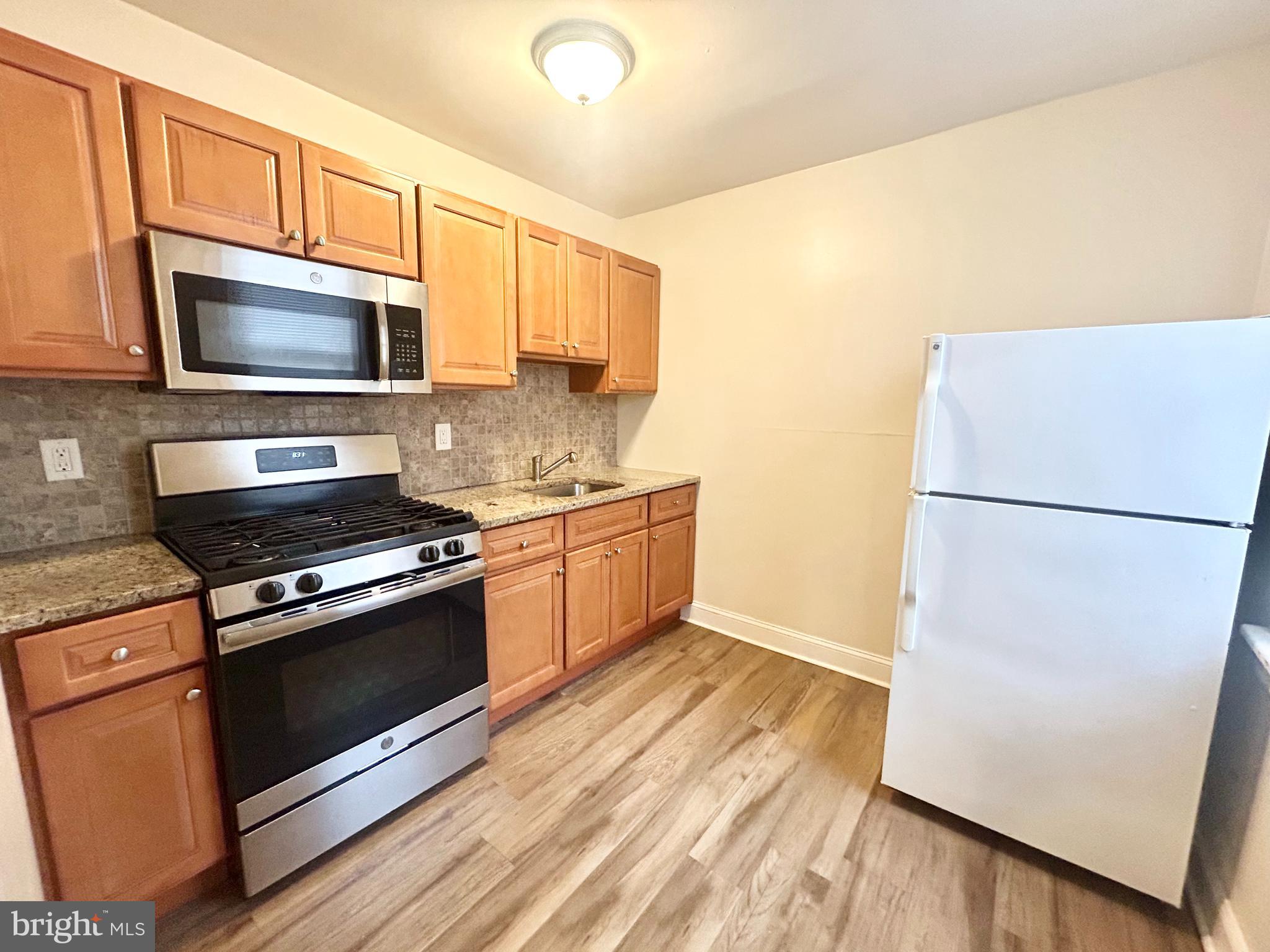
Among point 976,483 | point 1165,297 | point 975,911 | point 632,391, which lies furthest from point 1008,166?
point 975,911

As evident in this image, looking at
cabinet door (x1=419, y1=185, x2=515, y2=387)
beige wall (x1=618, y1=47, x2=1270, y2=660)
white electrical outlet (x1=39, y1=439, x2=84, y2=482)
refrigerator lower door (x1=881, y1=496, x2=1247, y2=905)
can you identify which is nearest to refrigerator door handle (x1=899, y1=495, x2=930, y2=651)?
refrigerator lower door (x1=881, y1=496, x2=1247, y2=905)

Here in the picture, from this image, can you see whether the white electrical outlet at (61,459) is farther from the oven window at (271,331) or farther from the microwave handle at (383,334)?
the microwave handle at (383,334)

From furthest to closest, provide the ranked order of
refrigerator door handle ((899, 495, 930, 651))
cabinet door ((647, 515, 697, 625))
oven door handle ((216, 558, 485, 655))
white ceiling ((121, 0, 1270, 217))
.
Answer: cabinet door ((647, 515, 697, 625)) → refrigerator door handle ((899, 495, 930, 651)) → white ceiling ((121, 0, 1270, 217)) → oven door handle ((216, 558, 485, 655))

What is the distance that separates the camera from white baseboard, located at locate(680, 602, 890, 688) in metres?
2.45

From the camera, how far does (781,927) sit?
1.32 meters

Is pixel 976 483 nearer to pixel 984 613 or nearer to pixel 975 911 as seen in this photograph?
pixel 984 613

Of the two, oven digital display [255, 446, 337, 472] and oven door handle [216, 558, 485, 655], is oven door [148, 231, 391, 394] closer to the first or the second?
oven digital display [255, 446, 337, 472]

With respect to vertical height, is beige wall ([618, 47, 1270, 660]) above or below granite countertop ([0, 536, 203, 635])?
above

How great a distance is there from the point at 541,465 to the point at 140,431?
1597 mm

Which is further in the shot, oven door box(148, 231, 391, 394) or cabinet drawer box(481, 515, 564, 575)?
cabinet drawer box(481, 515, 564, 575)

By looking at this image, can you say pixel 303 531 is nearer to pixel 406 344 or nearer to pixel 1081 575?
pixel 406 344

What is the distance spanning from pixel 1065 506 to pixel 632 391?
210 cm

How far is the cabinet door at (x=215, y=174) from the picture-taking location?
1.30m

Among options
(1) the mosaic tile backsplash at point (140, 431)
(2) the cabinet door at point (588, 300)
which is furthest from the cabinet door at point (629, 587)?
(2) the cabinet door at point (588, 300)
